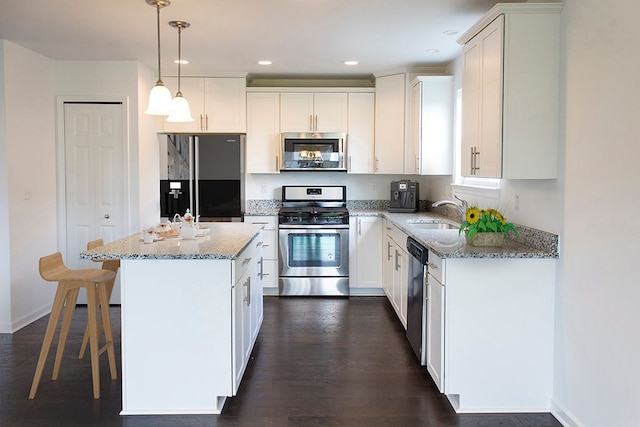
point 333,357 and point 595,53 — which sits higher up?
point 595,53

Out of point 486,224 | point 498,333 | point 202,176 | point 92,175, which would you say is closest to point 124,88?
point 92,175

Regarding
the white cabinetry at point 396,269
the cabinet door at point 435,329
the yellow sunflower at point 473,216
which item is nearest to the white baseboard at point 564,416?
the cabinet door at point 435,329

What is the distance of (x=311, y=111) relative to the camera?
558 centimetres

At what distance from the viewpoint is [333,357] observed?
3.63 metres

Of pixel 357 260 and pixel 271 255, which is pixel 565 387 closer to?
pixel 357 260

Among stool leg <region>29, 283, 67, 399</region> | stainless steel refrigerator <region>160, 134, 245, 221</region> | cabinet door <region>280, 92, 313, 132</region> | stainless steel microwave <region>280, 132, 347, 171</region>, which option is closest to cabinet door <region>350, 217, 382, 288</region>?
stainless steel microwave <region>280, 132, 347, 171</region>

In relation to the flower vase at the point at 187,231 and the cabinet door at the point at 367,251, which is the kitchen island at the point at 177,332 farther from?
the cabinet door at the point at 367,251

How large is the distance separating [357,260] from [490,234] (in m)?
2.62

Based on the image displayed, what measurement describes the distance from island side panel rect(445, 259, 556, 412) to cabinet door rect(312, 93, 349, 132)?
315 cm

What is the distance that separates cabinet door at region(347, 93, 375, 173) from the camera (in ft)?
18.3

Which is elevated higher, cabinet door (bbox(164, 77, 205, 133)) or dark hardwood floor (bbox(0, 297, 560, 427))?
cabinet door (bbox(164, 77, 205, 133))

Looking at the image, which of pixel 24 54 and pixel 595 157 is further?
pixel 24 54

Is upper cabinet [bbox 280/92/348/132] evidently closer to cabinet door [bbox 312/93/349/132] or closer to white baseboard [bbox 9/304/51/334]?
cabinet door [bbox 312/93/349/132]

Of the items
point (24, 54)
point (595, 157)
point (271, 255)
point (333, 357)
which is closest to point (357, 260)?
point (271, 255)
